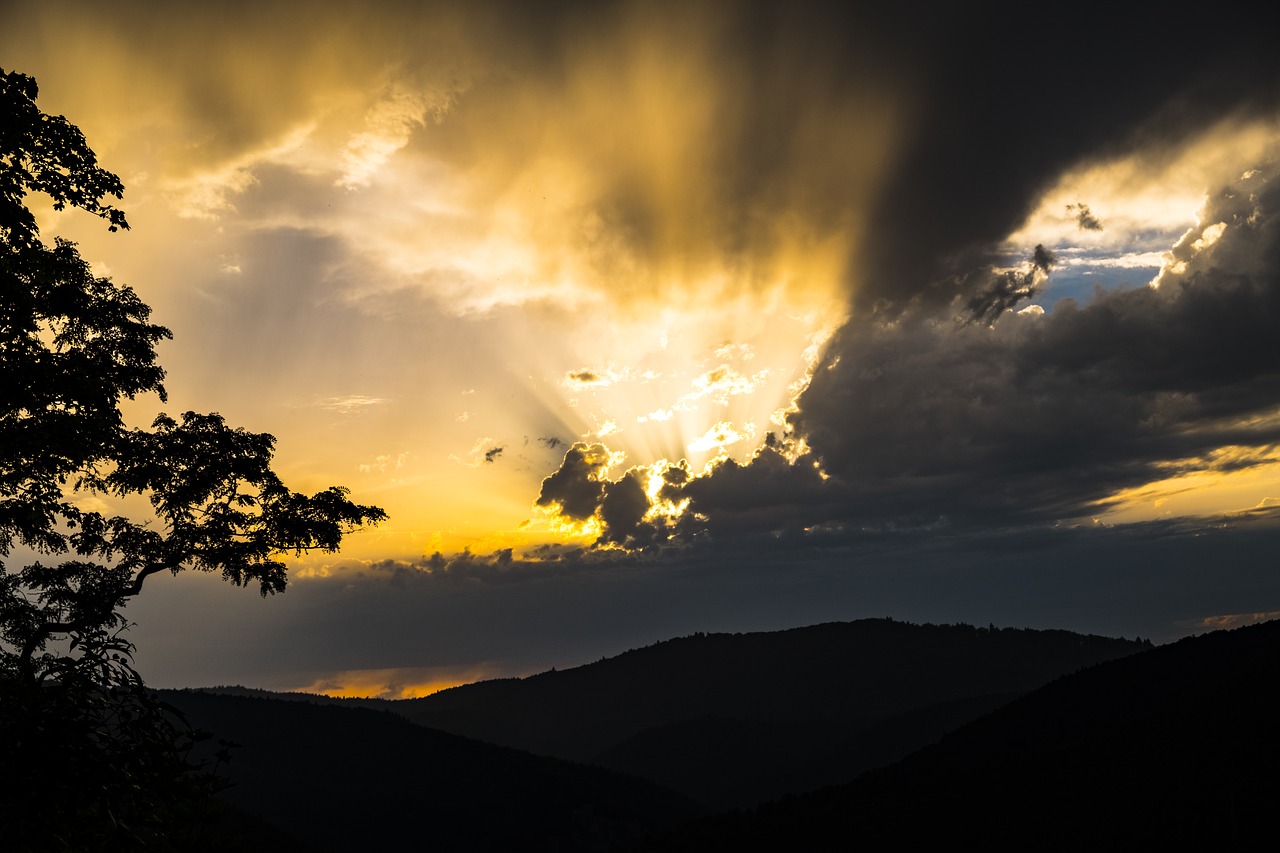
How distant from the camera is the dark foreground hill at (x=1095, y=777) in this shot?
293 ft

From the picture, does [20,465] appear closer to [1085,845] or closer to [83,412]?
[83,412]

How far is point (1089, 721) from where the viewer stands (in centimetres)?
14688

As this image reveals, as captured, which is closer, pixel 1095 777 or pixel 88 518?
pixel 88 518

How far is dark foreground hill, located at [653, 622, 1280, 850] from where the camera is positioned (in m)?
89.4

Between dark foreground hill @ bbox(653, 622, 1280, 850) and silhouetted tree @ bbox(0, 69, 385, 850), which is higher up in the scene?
silhouetted tree @ bbox(0, 69, 385, 850)

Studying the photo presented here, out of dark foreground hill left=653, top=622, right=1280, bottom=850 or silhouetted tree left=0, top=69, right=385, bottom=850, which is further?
dark foreground hill left=653, top=622, right=1280, bottom=850

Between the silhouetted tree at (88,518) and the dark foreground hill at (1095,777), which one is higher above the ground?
the silhouetted tree at (88,518)

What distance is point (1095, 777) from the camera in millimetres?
110062

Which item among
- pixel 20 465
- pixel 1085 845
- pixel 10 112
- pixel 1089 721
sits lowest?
pixel 1085 845

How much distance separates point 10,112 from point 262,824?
94.2 metres

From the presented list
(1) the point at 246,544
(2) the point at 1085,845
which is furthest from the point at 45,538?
(2) the point at 1085,845

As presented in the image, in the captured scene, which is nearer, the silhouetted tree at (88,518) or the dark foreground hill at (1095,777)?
the silhouetted tree at (88,518)

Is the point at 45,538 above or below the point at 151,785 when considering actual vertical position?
above

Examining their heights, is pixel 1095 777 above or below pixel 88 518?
below
